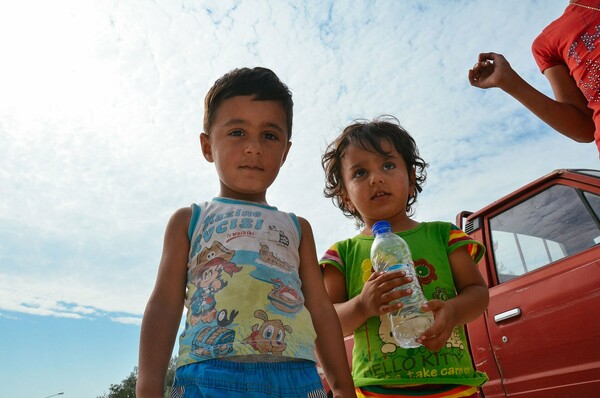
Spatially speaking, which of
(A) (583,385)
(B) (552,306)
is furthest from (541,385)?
(B) (552,306)

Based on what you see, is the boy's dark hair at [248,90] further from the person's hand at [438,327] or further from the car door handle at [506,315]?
the car door handle at [506,315]

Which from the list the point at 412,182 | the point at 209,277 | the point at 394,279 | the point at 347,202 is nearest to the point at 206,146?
the point at 209,277

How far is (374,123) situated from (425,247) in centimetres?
77

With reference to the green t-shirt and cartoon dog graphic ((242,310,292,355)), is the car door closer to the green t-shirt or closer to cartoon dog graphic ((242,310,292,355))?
the green t-shirt

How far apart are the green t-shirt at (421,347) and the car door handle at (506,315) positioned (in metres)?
1.65

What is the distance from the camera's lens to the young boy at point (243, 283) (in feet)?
A: 4.51

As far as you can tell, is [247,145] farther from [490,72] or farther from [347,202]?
[490,72]

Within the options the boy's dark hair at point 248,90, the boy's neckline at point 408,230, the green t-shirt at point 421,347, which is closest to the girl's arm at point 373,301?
the green t-shirt at point 421,347

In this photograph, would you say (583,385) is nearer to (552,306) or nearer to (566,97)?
(552,306)

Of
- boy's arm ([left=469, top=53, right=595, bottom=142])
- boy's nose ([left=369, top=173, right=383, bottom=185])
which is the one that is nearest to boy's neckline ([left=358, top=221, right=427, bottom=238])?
boy's nose ([left=369, top=173, right=383, bottom=185])

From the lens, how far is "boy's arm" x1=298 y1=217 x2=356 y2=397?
160cm

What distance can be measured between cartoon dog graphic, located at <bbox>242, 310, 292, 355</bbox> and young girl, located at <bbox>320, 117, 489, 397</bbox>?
40 cm

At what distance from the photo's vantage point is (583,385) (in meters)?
2.98

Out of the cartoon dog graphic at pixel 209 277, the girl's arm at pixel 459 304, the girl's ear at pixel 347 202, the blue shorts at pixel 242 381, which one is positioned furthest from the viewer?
the girl's ear at pixel 347 202
